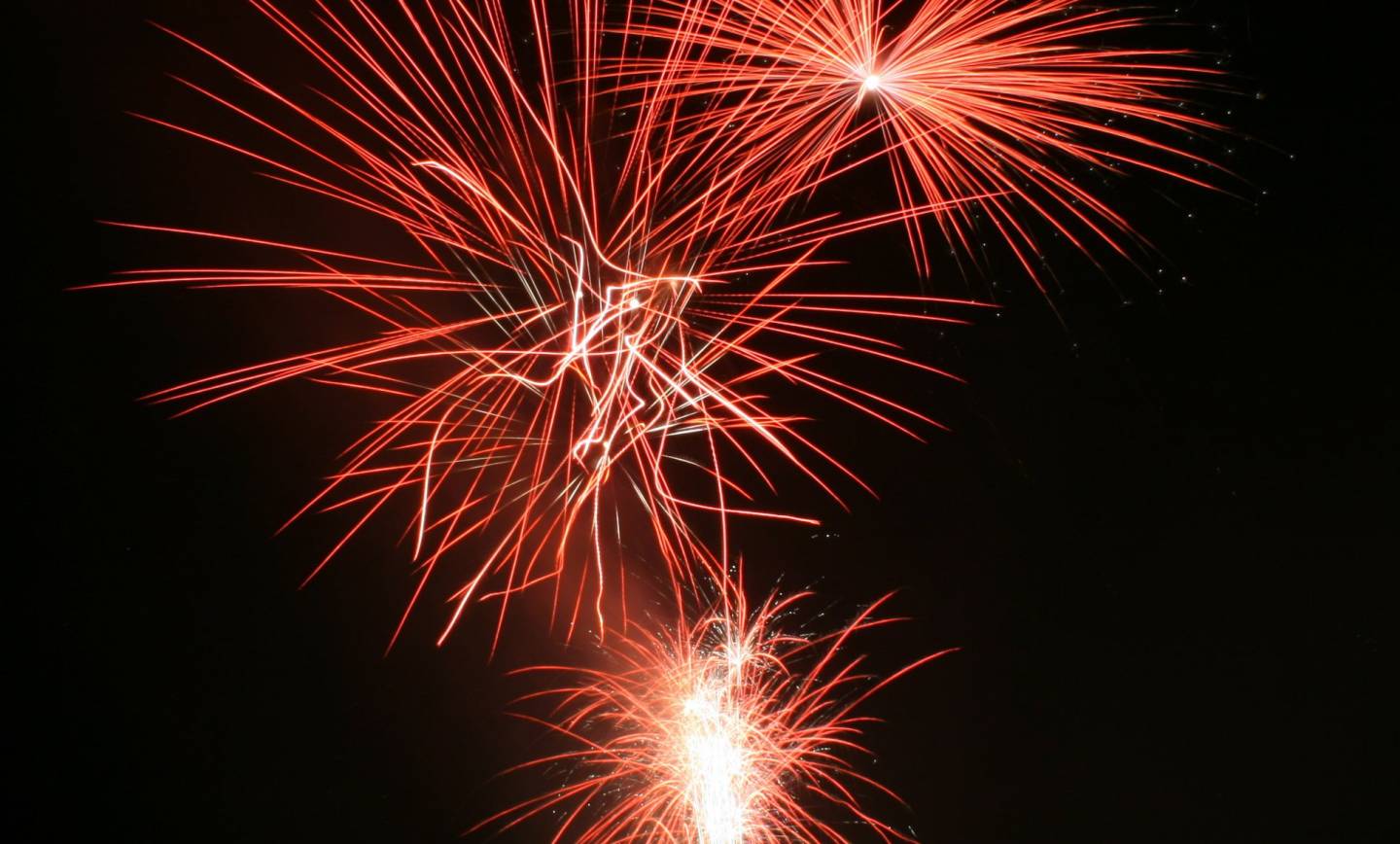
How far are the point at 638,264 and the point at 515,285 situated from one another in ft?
1.13

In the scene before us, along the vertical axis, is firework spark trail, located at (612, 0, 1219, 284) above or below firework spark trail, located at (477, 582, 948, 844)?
above

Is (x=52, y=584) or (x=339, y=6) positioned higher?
(x=339, y=6)

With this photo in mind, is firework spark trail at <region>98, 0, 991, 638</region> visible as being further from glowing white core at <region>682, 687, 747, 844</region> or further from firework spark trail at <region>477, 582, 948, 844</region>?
glowing white core at <region>682, 687, 747, 844</region>

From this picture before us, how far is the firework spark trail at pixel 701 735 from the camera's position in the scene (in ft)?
8.58

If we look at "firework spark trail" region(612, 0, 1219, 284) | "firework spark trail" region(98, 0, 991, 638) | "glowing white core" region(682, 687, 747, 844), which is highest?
"firework spark trail" region(612, 0, 1219, 284)

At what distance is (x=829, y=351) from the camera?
294 centimetres

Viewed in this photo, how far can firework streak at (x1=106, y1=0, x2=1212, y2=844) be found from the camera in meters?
2.29

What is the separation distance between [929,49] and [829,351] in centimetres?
102

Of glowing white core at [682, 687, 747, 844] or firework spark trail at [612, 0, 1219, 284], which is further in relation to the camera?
glowing white core at [682, 687, 747, 844]

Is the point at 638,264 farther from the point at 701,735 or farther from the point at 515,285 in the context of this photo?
the point at 701,735

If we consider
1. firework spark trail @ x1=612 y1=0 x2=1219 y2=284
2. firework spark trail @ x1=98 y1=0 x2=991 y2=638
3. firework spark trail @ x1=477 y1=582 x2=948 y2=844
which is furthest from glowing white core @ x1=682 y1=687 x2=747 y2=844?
firework spark trail @ x1=612 y1=0 x2=1219 y2=284

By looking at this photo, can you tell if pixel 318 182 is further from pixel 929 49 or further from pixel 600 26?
pixel 929 49

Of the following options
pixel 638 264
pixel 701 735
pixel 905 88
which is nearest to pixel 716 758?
pixel 701 735

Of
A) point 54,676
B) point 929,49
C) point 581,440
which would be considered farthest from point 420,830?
point 929,49
